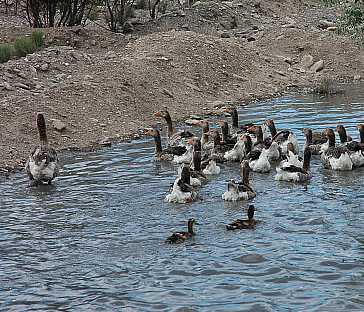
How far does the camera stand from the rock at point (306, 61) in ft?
119

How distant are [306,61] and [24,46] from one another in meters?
13.5

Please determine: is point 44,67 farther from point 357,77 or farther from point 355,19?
point 357,77

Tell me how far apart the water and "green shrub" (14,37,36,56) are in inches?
535

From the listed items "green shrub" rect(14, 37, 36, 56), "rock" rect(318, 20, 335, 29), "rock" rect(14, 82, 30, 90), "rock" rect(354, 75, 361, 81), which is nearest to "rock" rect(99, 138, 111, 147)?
"rock" rect(14, 82, 30, 90)

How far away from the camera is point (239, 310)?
31.2ft

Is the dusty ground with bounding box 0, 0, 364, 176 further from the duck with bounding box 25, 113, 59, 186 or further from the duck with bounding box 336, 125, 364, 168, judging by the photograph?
the duck with bounding box 336, 125, 364, 168

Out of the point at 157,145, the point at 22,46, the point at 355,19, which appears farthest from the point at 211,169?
the point at 22,46

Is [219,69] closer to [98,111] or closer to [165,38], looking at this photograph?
[165,38]

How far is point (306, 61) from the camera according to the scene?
1447 inches

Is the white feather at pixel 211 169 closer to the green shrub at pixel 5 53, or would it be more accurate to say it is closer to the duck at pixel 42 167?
the duck at pixel 42 167

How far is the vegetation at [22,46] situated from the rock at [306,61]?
39.8 ft

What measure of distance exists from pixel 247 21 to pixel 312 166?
100 feet

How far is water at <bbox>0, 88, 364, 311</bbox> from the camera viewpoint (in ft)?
32.8

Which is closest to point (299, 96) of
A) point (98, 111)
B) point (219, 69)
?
point (219, 69)
